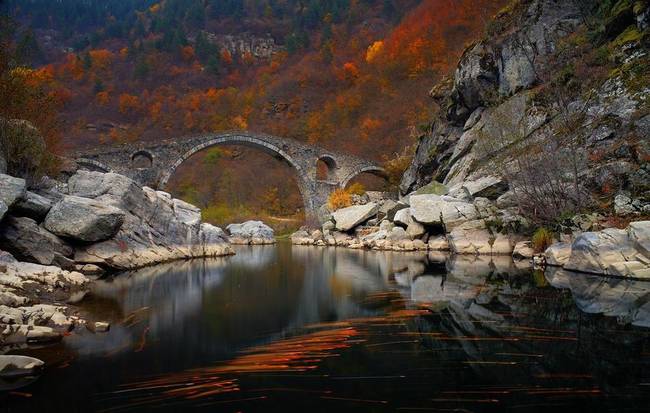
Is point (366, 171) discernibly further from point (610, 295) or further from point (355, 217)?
point (610, 295)

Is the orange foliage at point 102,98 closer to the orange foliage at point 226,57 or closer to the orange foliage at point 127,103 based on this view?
the orange foliage at point 127,103

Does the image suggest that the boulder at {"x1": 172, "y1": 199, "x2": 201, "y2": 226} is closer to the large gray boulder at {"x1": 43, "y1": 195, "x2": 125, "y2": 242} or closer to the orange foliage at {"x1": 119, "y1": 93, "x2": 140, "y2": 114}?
the large gray boulder at {"x1": 43, "y1": 195, "x2": 125, "y2": 242}

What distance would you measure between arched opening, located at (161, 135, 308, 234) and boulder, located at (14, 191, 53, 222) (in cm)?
2937

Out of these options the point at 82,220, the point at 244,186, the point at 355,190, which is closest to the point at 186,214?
the point at 82,220

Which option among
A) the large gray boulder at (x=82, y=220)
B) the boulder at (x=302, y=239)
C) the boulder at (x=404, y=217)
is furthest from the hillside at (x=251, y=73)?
the large gray boulder at (x=82, y=220)

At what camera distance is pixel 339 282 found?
39.1 ft

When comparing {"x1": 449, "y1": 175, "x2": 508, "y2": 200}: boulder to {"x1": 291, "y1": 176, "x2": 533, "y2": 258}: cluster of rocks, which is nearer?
{"x1": 291, "y1": 176, "x2": 533, "y2": 258}: cluster of rocks

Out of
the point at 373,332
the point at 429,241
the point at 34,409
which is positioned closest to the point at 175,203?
the point at 429,241

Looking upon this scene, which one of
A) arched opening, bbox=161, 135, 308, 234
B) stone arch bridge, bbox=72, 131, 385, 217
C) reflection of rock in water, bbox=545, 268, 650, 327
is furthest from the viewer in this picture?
arched opening, bbox=161, 135, 308, 234

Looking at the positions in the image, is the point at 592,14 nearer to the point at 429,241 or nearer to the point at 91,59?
the point at 429,241

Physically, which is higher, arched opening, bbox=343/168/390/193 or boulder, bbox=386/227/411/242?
arched opening, bbox=343/168/390/193

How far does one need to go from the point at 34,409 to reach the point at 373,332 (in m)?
3.77

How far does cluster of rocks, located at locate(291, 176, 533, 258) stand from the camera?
17.8 metres

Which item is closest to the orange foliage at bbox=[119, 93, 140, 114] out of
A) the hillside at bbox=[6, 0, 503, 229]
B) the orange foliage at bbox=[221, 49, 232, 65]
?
the hillside at bbox=[6, 0, 503, 229]
